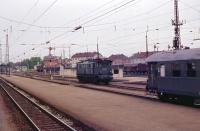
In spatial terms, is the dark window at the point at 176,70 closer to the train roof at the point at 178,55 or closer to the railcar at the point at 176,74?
the railcar at the point at 176,74

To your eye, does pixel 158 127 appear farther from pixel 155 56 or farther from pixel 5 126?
pixel 155 56

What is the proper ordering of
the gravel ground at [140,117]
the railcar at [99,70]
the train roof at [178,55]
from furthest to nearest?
1. the railcar at [99,70]
2. the train roof at [178,55]
3. the gravel ground at [140,117]

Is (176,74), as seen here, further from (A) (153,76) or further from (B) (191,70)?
(A) (153,76)

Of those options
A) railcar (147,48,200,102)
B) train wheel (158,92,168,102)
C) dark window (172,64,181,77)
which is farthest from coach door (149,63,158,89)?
dark window (172,64,181,77)

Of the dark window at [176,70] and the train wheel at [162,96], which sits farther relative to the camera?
the train wheel at [162,96]

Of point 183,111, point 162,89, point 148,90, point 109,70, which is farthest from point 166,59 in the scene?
point 109,70

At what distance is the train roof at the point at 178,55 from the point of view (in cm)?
2116

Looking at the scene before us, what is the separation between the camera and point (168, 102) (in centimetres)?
2378

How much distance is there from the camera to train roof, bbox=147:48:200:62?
21.2 meters

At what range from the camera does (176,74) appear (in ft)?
74.3

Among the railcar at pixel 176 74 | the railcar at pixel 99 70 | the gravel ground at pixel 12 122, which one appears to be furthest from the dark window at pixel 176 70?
the railcar at pixel 99 70

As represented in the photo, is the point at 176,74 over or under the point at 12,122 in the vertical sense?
over

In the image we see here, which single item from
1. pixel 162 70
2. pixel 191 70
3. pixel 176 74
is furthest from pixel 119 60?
pixel 191 70

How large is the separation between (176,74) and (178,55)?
3.37ft
